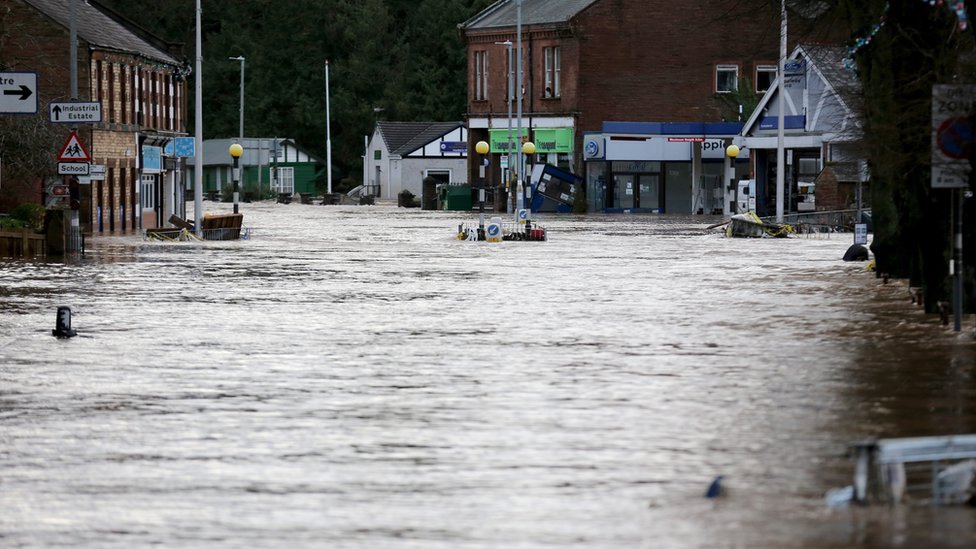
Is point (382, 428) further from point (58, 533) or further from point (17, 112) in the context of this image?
point (17, 112)

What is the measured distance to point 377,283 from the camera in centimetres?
3203

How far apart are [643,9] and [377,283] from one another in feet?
199

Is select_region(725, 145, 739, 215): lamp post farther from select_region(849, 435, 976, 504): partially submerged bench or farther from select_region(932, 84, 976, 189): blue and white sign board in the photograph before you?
select_region(849, 435, 976, 504): partially submerged bench

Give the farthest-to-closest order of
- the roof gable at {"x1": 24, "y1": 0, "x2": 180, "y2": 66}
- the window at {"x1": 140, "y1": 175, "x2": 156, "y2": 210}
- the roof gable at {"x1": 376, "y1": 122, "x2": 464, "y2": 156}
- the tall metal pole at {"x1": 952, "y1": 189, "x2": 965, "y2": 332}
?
1. the roof gable at {"x1": 376, "y1": 122, "x2": 464, "y2": 156}
2. the window at {"x1": 140, "y1": 175, "x2": 156, "y2": 210}
3. the roof gable at {"x1": 24, "y1": 0, "x2": 180, "y2": 66}
4. the tall metal pole at {"x1": 952, "y1": 189, "x2": 965, "y2": 332}

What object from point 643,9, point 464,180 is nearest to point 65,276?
point 643,9

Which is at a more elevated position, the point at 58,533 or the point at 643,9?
the point at 643,9

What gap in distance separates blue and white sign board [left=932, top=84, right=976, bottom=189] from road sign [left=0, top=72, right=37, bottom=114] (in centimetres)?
1363

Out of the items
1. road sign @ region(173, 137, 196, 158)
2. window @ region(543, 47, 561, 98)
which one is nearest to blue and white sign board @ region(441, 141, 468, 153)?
window @ region(543, 47, 561, 98)

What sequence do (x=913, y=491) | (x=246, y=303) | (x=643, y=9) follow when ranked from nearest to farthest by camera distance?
(x=913, y=491), (x=246, y=303), (x=643, y=9)

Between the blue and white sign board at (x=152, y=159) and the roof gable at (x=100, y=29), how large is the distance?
3350 millimetres

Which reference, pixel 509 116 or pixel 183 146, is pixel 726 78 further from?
pixel 183 146

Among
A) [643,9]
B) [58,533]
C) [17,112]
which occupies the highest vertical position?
[643,9]

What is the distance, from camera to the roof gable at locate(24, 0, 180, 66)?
58938mm

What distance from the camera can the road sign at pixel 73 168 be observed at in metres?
40.1
